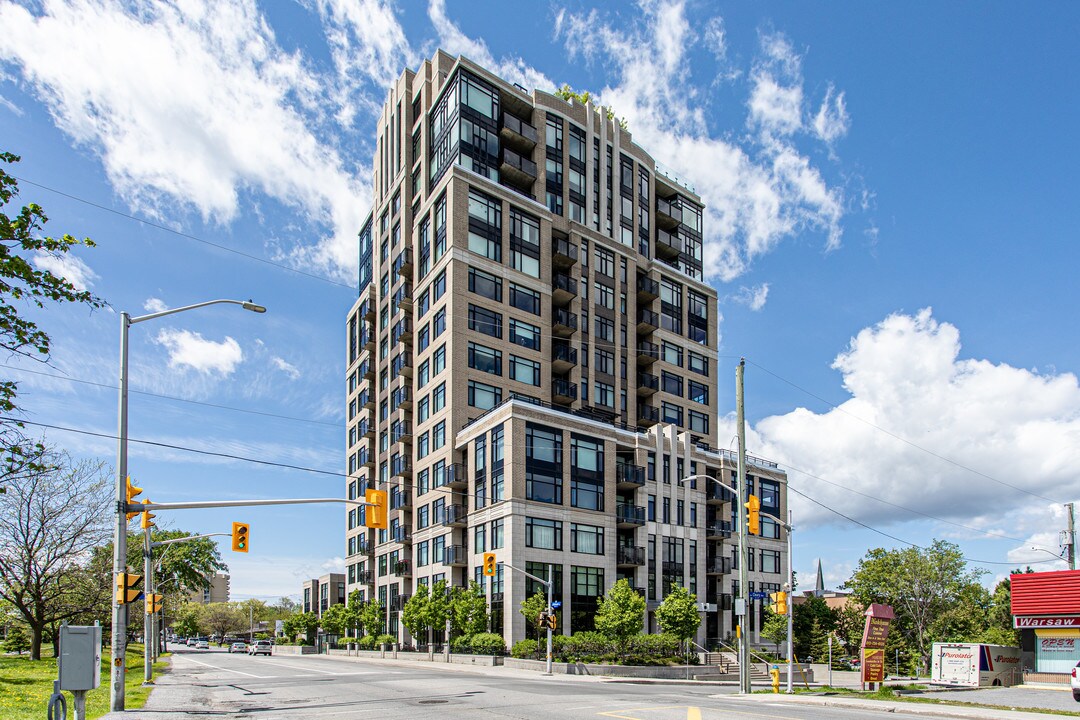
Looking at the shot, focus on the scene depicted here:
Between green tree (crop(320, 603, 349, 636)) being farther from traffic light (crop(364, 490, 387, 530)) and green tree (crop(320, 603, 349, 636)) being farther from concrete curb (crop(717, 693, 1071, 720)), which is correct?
concrete curb (crop(717, 693, 1071, 720))

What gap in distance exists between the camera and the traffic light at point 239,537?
90.7 feet

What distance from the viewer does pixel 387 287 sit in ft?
272

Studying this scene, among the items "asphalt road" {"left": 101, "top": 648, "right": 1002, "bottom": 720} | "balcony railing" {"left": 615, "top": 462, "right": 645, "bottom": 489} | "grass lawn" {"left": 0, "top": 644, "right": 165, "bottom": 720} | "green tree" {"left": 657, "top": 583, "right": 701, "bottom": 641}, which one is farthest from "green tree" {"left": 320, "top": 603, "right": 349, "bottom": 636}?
"asphalt road" {"left": 101, "top": 648, "right": 1002, "bottom": 720}

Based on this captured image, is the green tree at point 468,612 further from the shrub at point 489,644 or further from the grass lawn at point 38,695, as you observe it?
the grass lawn at point 38,695

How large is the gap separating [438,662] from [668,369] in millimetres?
36783

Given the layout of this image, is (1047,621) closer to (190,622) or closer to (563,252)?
(563,252)

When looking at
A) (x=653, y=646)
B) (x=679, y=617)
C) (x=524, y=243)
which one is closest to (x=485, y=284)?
(x=524, y=243)

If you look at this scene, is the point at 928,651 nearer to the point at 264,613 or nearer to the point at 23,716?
the point at 23,716

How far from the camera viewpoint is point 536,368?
2670 inches

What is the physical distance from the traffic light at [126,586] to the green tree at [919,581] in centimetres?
6138

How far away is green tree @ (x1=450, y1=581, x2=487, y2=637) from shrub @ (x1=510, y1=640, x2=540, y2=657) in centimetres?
378

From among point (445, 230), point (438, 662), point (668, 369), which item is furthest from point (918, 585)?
point (445, 230)

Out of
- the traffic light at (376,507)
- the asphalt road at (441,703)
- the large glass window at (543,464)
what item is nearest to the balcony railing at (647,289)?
the large glass window at (543,464)

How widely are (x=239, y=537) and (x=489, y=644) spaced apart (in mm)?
27381
